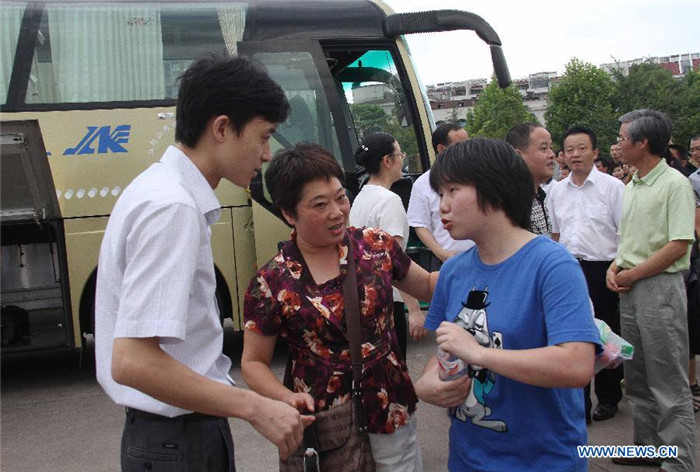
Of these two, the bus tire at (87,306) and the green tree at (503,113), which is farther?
the green tree at (503,113)

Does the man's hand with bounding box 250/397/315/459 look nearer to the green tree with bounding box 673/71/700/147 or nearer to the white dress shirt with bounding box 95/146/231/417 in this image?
the white dress shirt with bounding box 95/146/231/417

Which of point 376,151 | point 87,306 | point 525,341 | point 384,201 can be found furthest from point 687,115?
point 525,341

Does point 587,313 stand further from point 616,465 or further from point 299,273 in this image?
point 616,465

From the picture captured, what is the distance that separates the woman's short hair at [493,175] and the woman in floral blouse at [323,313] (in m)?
0.54

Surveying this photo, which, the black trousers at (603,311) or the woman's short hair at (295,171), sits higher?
the woman's short hair at (295,171)

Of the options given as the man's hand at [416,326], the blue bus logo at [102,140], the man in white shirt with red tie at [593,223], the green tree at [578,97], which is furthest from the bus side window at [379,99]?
the green tree at [578,97]

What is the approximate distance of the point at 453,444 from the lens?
223 cm

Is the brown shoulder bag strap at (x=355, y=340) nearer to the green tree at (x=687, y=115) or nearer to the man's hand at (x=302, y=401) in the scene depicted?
the man's hand at (x=302, y=401)

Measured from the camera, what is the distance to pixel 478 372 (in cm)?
210

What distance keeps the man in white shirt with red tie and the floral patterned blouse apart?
277 cm

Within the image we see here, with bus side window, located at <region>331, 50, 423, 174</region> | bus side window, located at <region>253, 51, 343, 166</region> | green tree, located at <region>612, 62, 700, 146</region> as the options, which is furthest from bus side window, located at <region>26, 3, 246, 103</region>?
green tree, located at <region>612, 62, 700, 146</region>

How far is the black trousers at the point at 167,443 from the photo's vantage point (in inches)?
74.3

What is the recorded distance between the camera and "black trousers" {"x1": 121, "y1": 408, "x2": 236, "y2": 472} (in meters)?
1.89

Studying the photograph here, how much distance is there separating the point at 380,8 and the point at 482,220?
239 inches
